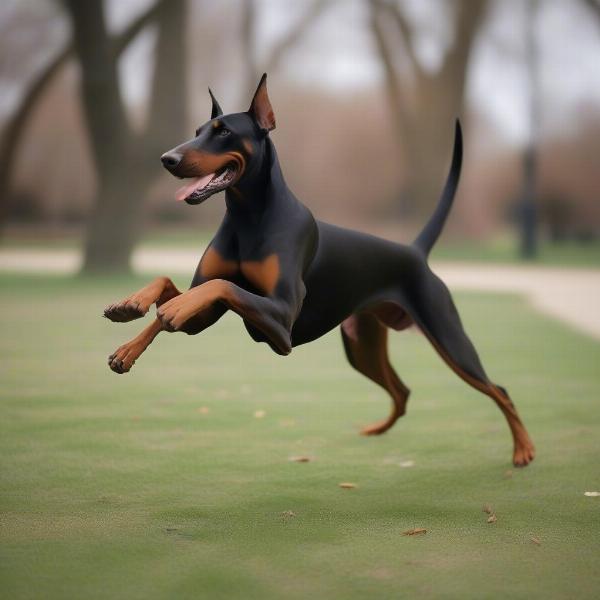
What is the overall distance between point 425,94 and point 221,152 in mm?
24906

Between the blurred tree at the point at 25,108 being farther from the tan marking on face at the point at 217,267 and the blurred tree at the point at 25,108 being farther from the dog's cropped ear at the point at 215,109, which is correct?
the tan marking on face at the point at 217,267

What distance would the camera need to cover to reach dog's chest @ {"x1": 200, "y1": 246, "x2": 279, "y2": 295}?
12.0 ft

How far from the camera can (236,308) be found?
347cm

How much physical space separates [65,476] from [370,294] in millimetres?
1681

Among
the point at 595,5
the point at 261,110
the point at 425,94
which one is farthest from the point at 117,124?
the point at 261,110

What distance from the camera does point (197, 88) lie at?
25.0 meters

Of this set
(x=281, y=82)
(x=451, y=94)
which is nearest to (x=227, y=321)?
(x=451, y=94)

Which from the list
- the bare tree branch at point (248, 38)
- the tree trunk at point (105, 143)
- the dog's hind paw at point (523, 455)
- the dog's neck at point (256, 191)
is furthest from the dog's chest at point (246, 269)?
the bare tree branch at point (248, 38)

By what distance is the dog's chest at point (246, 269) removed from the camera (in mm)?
3645

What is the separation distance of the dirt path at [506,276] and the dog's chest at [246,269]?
711 centimetres

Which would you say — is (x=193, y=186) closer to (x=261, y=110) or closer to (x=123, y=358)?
(x=261, y=110)

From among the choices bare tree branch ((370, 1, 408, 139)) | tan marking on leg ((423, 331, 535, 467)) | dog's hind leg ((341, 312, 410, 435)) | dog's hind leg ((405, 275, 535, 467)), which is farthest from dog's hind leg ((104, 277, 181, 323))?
bare tree branch ((370, 1, 408, 139))

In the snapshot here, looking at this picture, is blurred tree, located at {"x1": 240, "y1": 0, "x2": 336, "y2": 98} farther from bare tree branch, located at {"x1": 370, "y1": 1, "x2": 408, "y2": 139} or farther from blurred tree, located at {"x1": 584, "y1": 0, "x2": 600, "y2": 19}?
blurred tree, located at {"x1": 584, "y1": 0, "x2": 600, "y2": 19}

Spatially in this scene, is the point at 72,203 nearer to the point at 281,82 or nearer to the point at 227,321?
the point at 281,82
